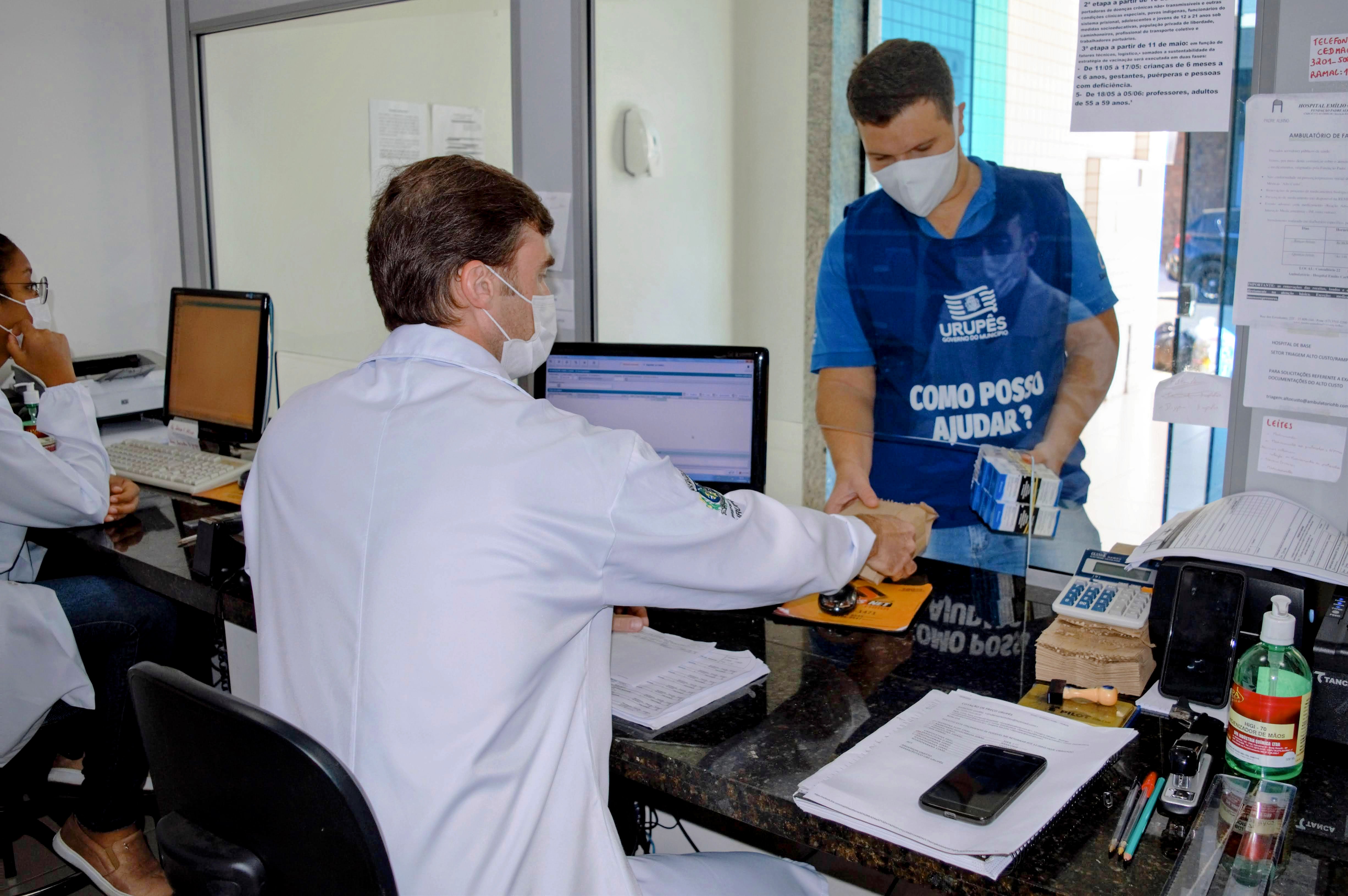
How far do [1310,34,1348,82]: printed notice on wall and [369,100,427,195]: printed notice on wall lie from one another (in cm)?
199

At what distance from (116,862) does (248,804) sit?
1.44 meters

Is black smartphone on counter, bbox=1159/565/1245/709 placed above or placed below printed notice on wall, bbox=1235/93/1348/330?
below

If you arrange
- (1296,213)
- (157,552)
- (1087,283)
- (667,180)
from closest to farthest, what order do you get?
1. (1296,213)
2. (1087,283)
3. (157,552)
4. (667,180)

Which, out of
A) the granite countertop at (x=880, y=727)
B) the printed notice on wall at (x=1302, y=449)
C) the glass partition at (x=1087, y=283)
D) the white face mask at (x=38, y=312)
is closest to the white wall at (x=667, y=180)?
the glass partition at (x=1087, y=283)

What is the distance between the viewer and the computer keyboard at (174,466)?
233cm

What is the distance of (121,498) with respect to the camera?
215 cm

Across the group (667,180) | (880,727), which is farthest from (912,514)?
(667,180)

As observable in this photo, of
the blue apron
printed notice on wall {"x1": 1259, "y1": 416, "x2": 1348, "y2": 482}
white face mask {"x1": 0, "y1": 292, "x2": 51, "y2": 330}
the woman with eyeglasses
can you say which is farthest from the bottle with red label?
white face mask {"x1": 0, "y1": 292, "x2": 51, "y2": 330}

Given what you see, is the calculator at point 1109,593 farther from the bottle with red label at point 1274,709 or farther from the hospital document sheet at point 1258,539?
the bottle with red label at point 1274,709

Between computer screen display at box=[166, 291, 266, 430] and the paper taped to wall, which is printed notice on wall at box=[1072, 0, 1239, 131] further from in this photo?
computer screen display at box=[166, 291, 266, 430]

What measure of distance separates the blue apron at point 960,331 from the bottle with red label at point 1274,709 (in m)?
0.64

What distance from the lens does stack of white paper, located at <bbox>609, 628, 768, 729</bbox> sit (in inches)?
50.9

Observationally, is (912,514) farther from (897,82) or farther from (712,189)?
(712,189)

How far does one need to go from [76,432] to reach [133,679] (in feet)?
4.12
